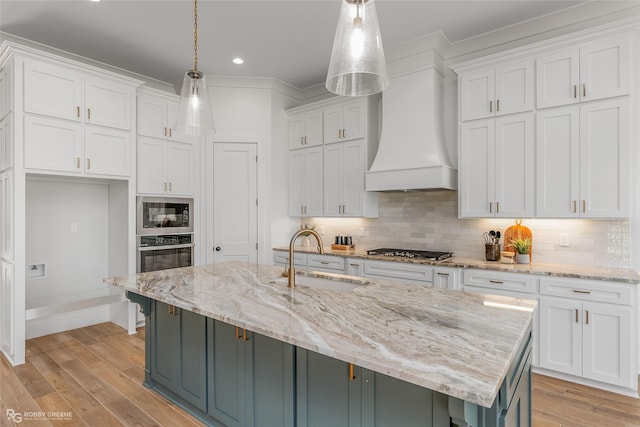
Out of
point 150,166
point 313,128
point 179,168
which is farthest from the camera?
point 313,128

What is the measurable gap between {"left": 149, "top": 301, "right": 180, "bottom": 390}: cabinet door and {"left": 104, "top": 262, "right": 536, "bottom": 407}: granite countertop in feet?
0.96

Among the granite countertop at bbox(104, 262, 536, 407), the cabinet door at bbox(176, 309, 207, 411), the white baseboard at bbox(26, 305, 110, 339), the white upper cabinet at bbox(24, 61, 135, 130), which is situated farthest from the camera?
the white baseboard at bbox(26, 305, 110, 339)

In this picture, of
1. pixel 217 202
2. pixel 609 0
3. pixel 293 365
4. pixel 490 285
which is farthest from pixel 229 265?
pixel 609 0

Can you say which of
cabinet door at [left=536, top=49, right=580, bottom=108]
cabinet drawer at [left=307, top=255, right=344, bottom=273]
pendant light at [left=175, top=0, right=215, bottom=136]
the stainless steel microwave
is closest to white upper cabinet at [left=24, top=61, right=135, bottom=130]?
the stainless steel microwave

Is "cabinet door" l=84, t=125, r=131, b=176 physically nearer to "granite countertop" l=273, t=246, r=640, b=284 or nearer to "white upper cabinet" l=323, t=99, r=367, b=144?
"white upper cabinet" l=323, t=99, r=367, b=144

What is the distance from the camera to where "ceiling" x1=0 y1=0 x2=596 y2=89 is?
3.04 meters

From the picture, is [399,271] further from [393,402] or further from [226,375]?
[393,402]

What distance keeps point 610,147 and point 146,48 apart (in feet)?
14.8

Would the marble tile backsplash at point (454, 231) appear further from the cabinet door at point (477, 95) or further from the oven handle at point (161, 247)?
the oven handle at point (161, 247)

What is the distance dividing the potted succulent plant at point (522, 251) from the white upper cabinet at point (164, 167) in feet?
12.3

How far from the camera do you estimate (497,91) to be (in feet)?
10.5

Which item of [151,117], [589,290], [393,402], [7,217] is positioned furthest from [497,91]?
[7,217]

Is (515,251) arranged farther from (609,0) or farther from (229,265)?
(229,265)

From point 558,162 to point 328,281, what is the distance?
2.24 metres
